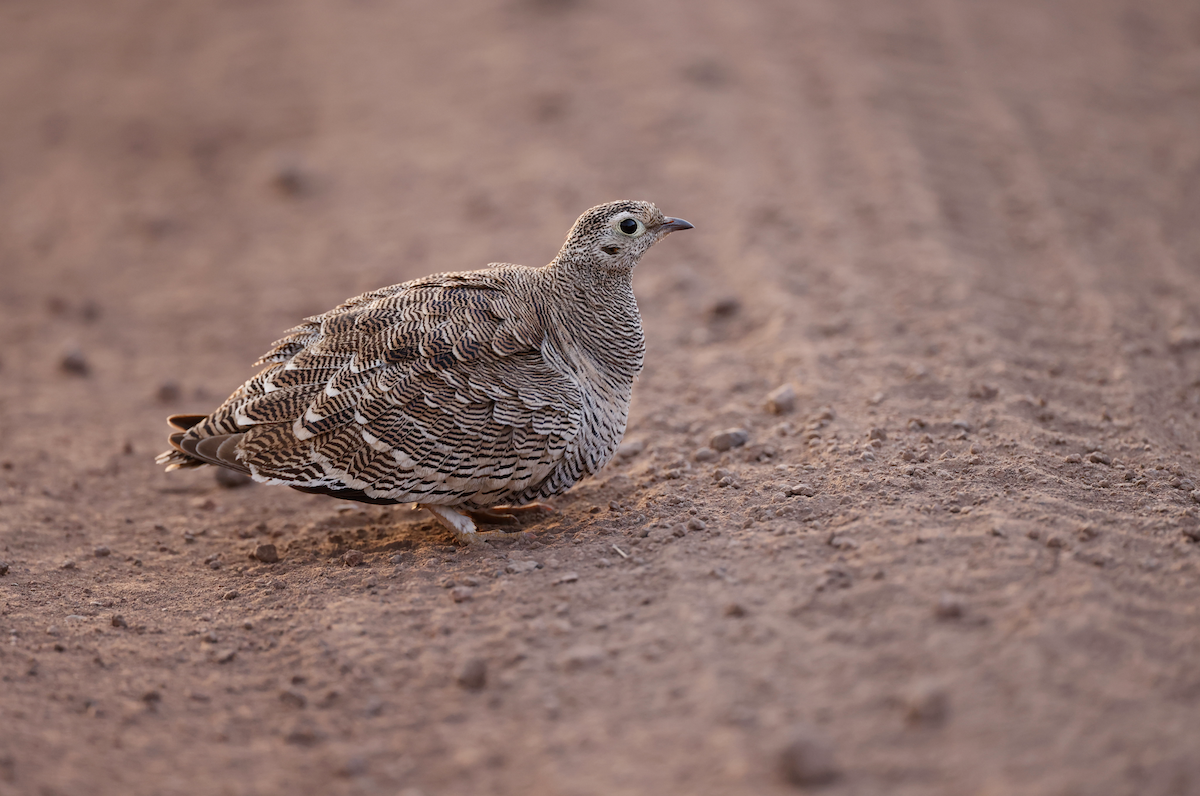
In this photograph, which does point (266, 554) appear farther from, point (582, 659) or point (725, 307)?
point (725, 307)

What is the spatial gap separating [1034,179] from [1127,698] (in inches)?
278

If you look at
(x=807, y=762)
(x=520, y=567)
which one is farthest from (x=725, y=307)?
(x=807, y=762)

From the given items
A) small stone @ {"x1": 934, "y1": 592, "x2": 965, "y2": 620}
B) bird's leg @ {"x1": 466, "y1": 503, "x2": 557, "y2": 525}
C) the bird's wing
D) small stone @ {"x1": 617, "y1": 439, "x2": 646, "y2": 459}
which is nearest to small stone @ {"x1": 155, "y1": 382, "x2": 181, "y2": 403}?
the bird's wing

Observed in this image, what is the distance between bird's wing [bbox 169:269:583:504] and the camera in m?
4.87

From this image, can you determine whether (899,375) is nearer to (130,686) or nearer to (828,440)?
(828,440)

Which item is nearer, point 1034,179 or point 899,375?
point 899,375

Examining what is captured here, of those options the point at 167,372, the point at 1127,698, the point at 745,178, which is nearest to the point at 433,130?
the point at 745,178

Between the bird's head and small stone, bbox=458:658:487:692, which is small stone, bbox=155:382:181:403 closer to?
the bird's head

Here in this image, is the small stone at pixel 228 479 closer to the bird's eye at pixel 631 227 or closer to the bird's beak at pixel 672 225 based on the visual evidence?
the bird's eye at pixel 631 227

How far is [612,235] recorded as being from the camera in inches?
205

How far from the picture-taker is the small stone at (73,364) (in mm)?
7777

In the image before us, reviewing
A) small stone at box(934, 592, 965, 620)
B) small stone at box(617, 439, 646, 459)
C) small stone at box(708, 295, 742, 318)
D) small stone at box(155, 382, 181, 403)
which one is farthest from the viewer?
small stone at box(708, 295, 742, 318)

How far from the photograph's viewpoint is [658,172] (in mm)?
9867

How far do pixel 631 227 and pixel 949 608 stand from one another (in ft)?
8.61
